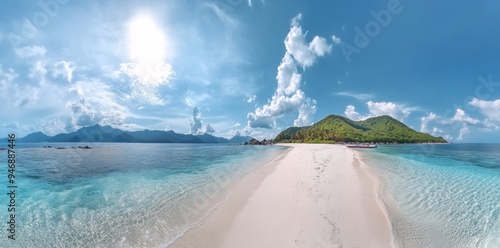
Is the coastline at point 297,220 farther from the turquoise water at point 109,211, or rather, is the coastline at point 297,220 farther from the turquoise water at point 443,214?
the turquoise water at point 109,211

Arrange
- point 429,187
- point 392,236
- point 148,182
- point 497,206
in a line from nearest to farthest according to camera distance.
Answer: point 392,236
point 497,206
point 429,187
point 148,182

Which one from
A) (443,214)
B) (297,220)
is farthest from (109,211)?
(443,214)

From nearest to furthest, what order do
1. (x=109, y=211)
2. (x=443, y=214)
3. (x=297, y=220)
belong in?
(x=297, y=220)
(x=443, y=214)
(x=109, y=211)

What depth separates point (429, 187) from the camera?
650 inches

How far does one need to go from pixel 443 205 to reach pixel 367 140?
200 meters

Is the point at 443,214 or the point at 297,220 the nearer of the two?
the point at 297,220

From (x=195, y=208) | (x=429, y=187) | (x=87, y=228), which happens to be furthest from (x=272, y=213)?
(x=429, y=187)

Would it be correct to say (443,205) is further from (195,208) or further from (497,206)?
(195,208)

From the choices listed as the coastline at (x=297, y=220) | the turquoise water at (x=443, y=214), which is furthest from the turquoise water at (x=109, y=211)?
the turquoise water at (x=443, y=214)

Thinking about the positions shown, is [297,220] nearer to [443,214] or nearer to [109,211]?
[443,214]

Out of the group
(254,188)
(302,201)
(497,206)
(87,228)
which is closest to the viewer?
(87,228)

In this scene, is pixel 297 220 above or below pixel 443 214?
above

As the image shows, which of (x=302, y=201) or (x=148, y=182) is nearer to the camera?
(x=302, y=201)

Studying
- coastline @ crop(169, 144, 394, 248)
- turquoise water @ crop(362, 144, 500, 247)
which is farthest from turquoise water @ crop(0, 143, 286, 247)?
turquoise water @ crop(362, 144, 500, 247)
